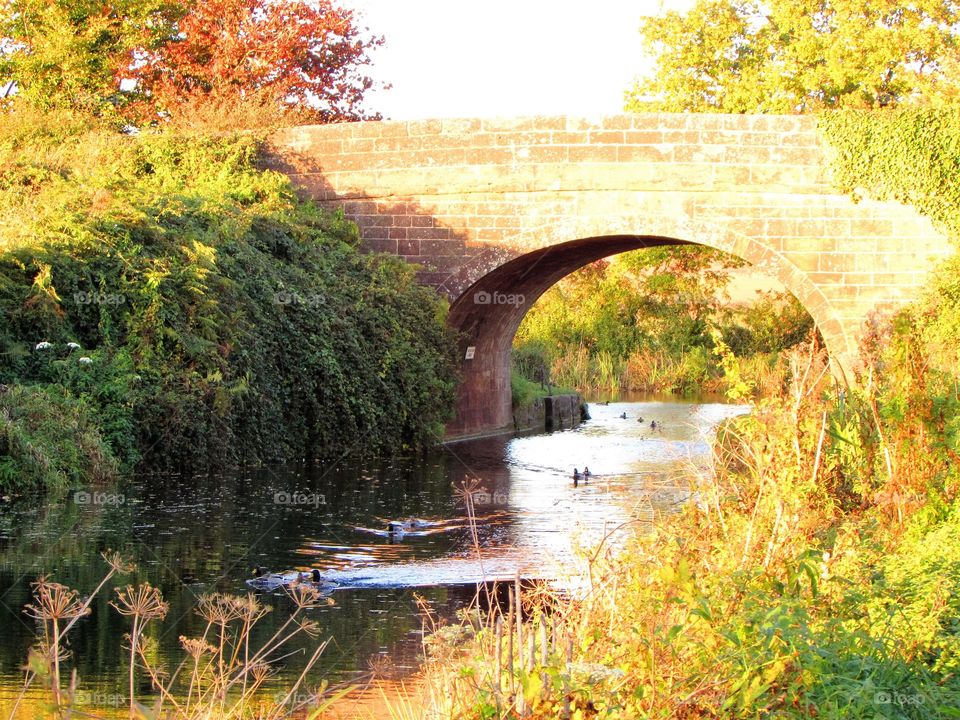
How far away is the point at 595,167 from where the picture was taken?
52.9 feet

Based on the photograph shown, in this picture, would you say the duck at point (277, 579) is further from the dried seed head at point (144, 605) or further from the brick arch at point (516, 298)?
the brick arch at point (516, 298)

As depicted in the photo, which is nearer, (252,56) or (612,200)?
(612,200)

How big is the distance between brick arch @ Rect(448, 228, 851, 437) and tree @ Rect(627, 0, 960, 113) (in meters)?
7.93

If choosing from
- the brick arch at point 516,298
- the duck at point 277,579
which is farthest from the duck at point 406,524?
the brick arch at point 516,298

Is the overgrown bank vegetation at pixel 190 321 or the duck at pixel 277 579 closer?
the duck at pixel 277 579

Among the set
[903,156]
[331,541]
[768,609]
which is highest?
[903,156]

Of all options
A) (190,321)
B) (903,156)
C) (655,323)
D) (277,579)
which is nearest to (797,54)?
(655,323)

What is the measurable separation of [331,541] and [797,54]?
802 inches

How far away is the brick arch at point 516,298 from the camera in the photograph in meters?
15.7

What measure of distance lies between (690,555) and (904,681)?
120 cm

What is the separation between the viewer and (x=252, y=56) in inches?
918

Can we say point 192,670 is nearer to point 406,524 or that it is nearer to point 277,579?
point 277,579

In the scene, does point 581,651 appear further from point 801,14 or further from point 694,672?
point 801,14

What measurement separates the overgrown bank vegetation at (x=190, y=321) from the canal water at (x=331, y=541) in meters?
0.48
